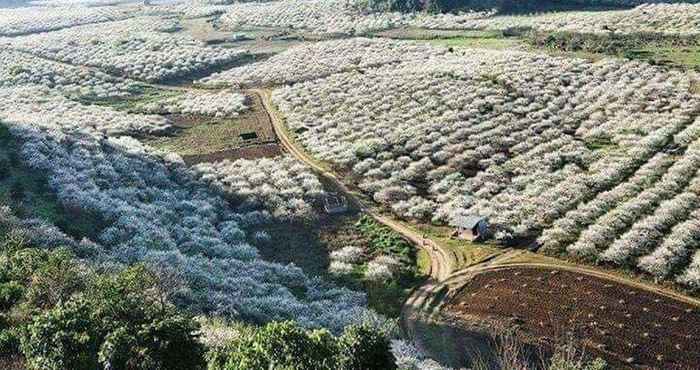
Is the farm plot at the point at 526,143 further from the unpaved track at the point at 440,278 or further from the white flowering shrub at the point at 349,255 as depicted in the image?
the white flowering shrub at the point at 349,255

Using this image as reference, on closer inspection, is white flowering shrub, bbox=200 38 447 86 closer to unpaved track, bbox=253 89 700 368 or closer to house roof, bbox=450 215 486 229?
unpaved track, bbox=253 89 700 368

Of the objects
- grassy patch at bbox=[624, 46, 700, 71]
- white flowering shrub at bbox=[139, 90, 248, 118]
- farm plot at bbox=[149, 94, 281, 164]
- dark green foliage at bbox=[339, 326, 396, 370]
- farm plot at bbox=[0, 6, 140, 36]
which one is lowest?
farm plot at bbox=[149, 94, 281, 164]

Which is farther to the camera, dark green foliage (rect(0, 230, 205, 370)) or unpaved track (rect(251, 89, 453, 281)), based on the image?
unpaved track (rect(251, 89, 453, 281))

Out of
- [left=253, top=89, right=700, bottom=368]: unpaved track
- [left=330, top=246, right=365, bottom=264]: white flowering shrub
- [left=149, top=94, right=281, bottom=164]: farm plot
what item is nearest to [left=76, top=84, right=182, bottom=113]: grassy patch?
[left=149, top=94, right=281, bottom=164]: farm plot

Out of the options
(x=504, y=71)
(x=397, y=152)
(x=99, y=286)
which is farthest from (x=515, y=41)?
(x=99, y=286)

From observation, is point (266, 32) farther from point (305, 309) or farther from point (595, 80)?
point (305, 309)

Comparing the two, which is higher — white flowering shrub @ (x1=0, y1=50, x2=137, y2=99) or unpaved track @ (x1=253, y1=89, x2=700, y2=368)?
white flowering shrub @ (x1=0, y1=50, x2=137, y2=99)
